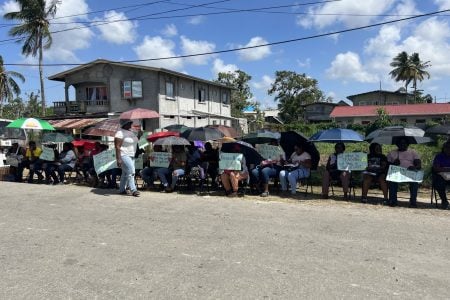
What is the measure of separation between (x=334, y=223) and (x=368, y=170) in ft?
9.30

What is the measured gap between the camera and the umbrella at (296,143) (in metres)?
10.6

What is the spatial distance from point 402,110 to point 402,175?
4885cm

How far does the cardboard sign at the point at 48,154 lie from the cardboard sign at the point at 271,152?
6294 mm

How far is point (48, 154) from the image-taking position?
1288 centimetres

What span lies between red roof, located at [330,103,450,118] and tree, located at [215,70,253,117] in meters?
13.3

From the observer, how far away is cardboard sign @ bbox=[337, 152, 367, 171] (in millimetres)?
9695

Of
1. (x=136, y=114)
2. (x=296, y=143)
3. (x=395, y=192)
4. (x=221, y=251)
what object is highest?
(x=136, y=114)

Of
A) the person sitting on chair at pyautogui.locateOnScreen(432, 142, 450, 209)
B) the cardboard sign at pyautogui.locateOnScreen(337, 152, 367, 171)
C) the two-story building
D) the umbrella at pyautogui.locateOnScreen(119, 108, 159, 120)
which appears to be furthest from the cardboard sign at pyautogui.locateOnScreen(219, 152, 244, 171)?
the two-story building

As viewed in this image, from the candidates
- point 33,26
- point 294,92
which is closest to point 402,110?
point 294,92

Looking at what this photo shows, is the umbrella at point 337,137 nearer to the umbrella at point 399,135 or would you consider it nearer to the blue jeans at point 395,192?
the umbrella at point 399,135

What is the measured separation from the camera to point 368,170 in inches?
383

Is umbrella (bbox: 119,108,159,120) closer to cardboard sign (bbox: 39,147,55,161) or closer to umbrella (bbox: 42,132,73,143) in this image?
umbrella (bbox: 42,132,73,143)

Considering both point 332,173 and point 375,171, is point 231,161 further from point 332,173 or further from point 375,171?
point 375,171

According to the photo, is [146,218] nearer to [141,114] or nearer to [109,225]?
[109,225]
